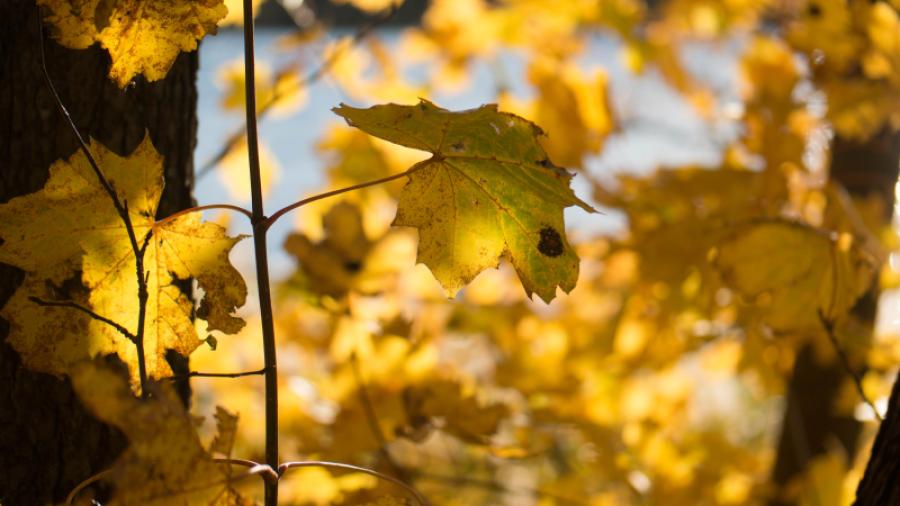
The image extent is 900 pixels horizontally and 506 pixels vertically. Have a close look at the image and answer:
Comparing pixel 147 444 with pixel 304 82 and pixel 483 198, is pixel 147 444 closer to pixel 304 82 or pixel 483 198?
pixel 483 198

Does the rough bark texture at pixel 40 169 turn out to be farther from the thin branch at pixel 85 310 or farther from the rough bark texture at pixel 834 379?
the rough bark texture at pixel 834 379

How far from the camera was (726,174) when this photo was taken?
5.57ft

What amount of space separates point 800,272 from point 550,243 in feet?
1.65

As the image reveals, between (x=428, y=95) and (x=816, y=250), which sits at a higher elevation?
(x=428, y=95)

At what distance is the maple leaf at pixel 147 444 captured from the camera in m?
0.49

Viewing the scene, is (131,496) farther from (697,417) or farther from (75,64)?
(697,417)

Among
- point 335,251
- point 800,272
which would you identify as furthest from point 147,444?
point 335,251

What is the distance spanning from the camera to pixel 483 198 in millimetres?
738

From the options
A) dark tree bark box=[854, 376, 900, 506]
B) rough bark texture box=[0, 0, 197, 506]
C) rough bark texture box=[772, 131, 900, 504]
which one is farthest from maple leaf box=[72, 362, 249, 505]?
rough bark texture box=[772, 131, 900, 504]

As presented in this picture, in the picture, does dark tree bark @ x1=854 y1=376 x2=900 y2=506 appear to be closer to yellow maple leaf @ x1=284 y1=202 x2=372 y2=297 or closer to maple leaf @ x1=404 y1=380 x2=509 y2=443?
maple leaf @ x1=404 y1=380 x2=509 y2=443

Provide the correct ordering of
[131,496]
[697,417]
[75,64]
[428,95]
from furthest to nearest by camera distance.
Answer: [697,417] → [428,95] → [75,64] → [131,496]

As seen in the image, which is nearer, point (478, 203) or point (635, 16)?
point (478, 203)

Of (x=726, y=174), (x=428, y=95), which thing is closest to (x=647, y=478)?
(x=726, y=174)

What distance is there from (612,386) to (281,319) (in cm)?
97
